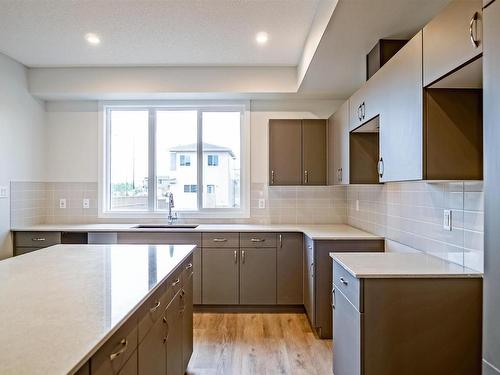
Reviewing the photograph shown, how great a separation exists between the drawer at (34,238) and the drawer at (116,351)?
2813 millimetres

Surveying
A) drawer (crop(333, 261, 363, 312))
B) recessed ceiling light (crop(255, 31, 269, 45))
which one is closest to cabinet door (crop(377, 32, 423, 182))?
drawer (crop(333, 261, 363, 312))

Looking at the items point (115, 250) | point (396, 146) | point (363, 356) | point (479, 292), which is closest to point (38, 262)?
point (115, 250)

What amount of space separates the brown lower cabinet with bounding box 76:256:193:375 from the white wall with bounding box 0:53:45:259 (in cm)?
240

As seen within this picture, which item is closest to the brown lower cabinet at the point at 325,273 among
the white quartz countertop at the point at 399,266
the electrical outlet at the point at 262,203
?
the white quartz countertop at the point at 399,266

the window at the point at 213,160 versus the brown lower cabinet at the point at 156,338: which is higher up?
the window at the point at 213,160

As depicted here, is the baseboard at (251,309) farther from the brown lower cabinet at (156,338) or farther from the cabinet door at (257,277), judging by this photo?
the brown lower cabinet at (156,338)

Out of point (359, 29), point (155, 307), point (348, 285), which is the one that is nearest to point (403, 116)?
point (359, 29)

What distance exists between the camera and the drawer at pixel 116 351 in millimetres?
1033

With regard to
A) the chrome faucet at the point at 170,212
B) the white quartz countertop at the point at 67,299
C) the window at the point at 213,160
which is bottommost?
the white quartz countertop at the point at 67,299

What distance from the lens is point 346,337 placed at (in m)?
1.99

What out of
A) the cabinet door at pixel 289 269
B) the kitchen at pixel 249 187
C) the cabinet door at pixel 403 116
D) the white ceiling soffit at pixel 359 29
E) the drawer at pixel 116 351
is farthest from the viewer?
the cabinet door at pixel 289 269

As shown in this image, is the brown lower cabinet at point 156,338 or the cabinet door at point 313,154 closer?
the brown lower cabinet at point 156,338

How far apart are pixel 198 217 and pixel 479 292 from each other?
302 cm

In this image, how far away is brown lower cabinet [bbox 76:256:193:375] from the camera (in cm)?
113
